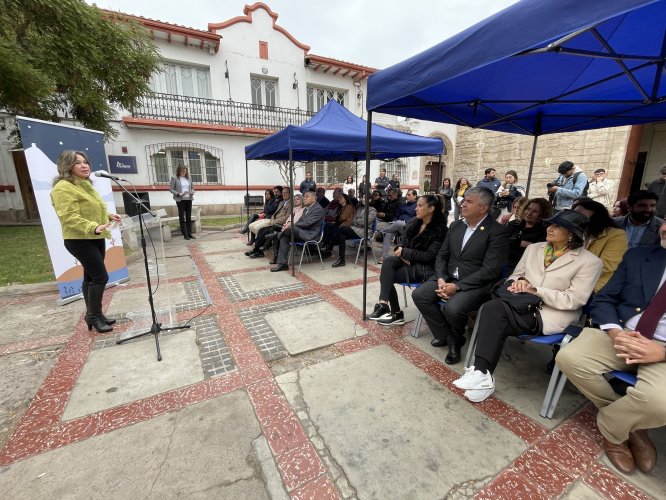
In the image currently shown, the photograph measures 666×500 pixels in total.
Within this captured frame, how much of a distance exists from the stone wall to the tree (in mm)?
13130

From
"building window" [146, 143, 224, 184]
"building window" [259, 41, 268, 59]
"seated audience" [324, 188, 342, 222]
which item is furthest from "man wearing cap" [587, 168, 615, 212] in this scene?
"building window" [259, 41, 268, 59]

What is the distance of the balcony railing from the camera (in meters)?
11.4

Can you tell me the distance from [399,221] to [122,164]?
1028cm

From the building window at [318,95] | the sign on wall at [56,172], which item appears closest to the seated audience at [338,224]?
the sign on wall at [56,172]

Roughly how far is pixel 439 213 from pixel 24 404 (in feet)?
12.4

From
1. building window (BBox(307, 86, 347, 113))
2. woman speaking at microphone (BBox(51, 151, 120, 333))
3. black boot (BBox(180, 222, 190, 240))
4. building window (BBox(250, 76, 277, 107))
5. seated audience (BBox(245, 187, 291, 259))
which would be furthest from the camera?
building window (BBox(307, 86, 347, 113))

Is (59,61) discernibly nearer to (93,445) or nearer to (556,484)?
(93,445)

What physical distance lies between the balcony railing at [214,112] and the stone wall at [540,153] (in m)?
8.33

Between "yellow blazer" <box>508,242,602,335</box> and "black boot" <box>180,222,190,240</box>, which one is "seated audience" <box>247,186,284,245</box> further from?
"yellow blazer" <box>508,242,602,335</box>

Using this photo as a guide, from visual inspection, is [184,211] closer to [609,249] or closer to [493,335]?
[493,335]

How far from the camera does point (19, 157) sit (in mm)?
10320

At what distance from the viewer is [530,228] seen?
314cm

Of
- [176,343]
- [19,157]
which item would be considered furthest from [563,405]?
[19,157]

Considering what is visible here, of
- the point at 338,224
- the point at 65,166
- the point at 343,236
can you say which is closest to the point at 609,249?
the point at 343,236
